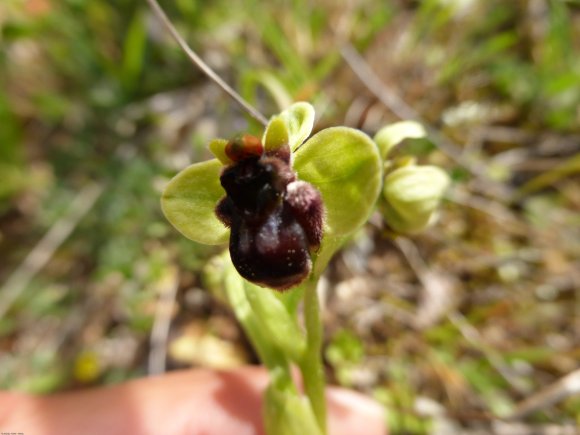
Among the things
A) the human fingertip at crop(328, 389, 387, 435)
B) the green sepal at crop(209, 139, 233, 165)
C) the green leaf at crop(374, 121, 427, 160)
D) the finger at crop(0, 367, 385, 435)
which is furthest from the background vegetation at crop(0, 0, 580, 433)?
the green sepal at crop(209, 139, 233, 165)

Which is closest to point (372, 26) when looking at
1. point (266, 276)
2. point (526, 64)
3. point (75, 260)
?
point (526, 64)

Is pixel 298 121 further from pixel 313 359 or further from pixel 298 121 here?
pixel 313 359

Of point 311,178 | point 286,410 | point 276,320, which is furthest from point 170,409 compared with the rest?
point 311,178

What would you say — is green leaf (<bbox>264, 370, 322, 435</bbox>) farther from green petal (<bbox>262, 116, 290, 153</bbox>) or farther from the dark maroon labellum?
green petal (<bbox>262, 116, 290, 153</bbox>)

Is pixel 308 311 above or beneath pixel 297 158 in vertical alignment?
beneath

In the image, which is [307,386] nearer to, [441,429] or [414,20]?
[441,429]

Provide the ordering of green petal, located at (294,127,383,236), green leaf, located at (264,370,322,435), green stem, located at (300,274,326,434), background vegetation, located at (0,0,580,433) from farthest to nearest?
background vegetation, located at (0,0,580,433), green leaf, located at (264,370,322,435), green stem, located at (300,274,326,434), green petal, located at (294,127,383,236)
